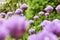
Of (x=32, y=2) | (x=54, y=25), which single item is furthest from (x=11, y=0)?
(x=54, y=25)

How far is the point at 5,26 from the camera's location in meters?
0.33

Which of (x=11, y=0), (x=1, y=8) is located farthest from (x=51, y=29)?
(x=1, y=8)

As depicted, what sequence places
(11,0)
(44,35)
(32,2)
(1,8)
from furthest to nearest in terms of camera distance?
1. (1,8)
2. (11,0)
3. (32,2)
4. (44,35)

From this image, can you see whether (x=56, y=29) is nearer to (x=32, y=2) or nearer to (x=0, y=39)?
(x=0, y=39)

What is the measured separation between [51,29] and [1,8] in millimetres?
3286

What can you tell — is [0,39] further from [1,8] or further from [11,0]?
[1,8]

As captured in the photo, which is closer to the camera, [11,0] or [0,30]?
[0,30]

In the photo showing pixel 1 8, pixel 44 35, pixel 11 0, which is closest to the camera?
pixel 44 35

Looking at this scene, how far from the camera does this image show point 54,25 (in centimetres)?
39

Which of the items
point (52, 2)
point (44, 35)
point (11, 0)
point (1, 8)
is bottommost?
point (44, 35)

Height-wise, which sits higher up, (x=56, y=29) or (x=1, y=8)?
(x=1, y=8)

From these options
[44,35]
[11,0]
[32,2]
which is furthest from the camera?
[11,0]

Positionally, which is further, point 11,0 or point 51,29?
point 11,0

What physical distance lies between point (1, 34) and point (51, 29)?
10cm
